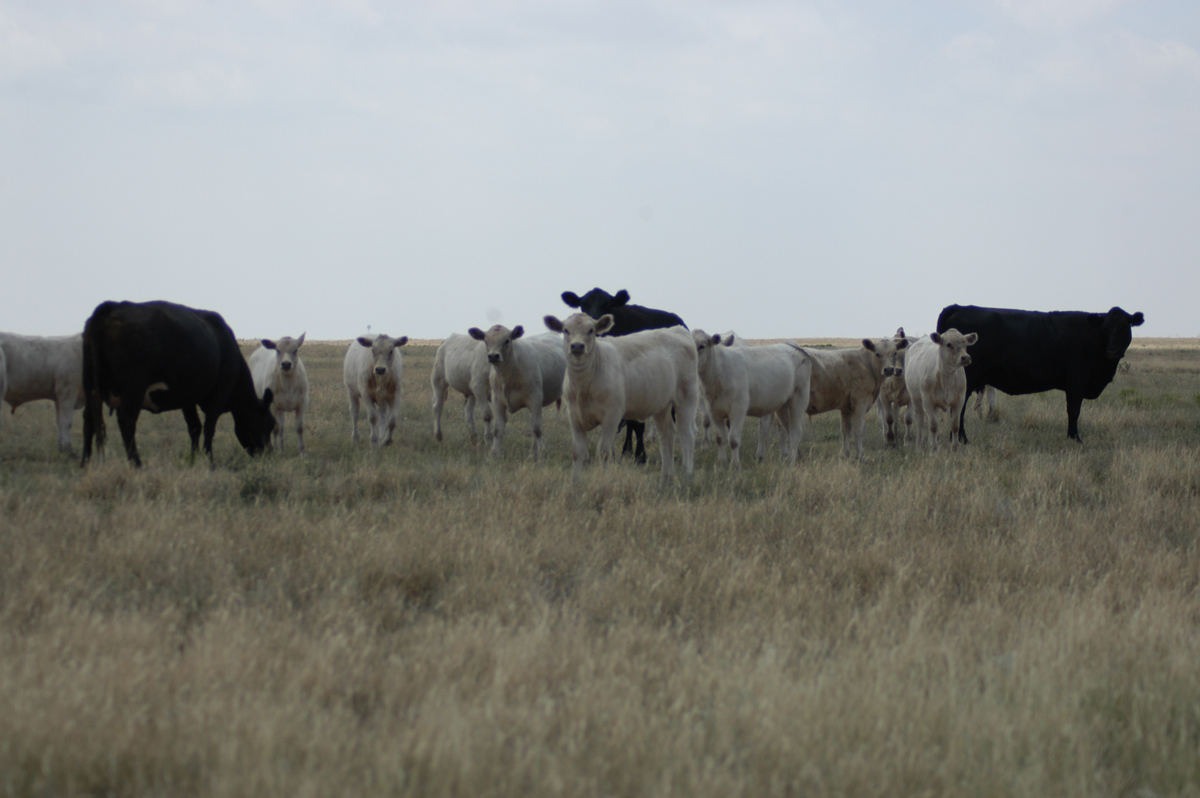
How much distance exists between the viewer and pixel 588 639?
416 centimetres

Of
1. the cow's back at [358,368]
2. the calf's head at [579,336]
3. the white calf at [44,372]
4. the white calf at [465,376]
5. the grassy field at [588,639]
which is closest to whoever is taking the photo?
the grassy field at [588,639]

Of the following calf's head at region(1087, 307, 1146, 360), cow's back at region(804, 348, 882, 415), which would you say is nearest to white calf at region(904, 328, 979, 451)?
cow's back at region(804, 348, 882, 415)

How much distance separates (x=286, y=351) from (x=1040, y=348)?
12.7 metres

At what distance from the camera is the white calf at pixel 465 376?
13.4 m

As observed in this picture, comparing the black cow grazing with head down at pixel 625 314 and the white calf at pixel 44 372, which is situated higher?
the black cow grazing with head down at pixel 625 314

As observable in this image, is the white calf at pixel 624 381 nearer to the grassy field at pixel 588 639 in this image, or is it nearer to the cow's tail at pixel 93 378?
the grassy field at pixel 588 639

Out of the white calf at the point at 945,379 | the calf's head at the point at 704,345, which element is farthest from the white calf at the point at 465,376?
the white calf at the point at 945,379

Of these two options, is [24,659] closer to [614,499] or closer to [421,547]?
[421,547]

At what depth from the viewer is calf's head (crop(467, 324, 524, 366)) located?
11604 millimetres

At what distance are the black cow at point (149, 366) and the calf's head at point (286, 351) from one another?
2427 mm

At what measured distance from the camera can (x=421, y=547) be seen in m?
5.67

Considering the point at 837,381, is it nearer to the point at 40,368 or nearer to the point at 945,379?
the point at 945,379

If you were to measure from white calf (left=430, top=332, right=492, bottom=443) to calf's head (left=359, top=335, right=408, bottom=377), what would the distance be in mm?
834

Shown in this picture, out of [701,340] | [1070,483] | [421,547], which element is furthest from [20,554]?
[1070,483]
